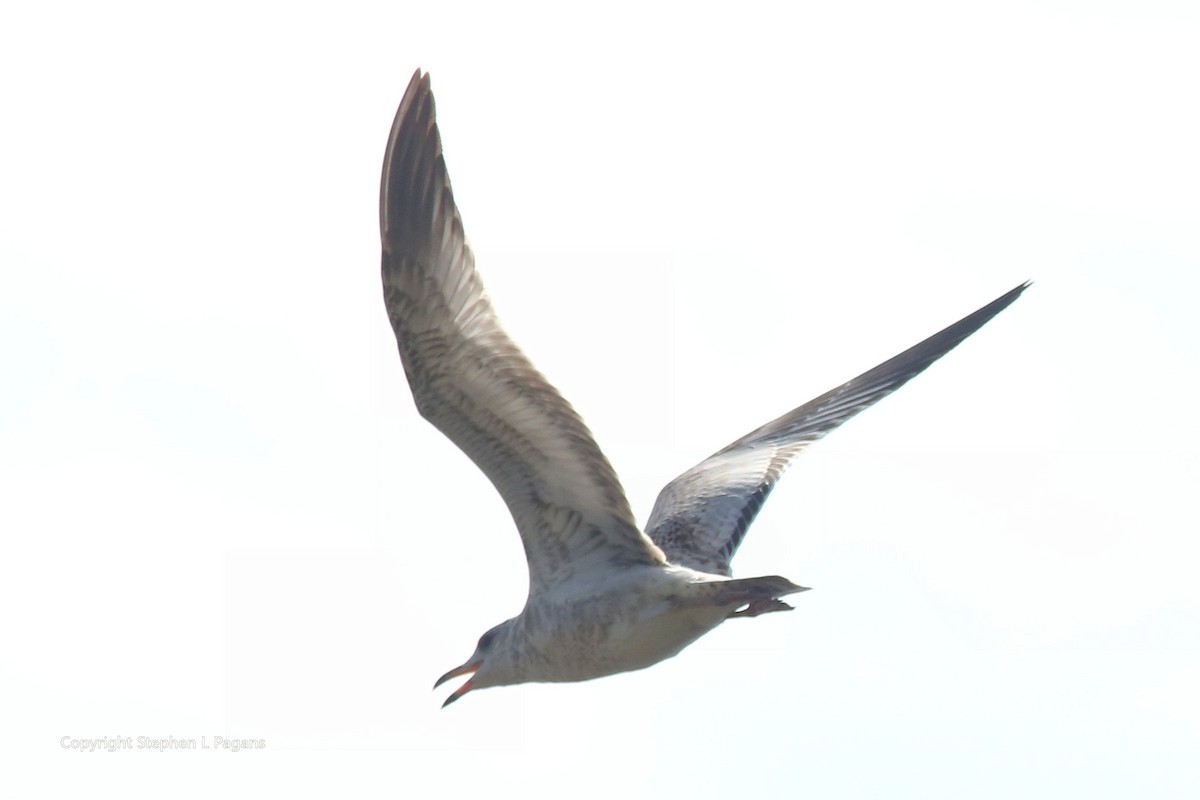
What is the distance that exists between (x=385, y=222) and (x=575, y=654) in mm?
3226

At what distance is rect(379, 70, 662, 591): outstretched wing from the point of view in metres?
12.6

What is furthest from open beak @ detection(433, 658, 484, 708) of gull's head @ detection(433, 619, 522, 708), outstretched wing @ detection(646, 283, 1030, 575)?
outstretched wing @ detection(646, 283, 1030, 575)

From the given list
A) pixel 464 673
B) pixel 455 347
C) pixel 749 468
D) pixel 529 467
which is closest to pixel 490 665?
pixel 464 673

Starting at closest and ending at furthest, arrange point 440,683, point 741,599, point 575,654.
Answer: point 741,599 < point 575,654 < point 440,683

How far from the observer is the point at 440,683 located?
14484 mm

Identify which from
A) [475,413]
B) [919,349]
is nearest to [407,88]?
[475,413]

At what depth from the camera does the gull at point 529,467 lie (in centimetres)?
1263

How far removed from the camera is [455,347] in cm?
1261

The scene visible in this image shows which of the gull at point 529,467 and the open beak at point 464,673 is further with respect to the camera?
the open beak at point 464,673

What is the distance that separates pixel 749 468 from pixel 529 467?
3.81 metres

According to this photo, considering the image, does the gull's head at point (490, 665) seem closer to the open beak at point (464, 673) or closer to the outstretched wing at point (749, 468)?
the open beak at point (464, 673)

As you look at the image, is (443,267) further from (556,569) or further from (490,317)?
(556,569)

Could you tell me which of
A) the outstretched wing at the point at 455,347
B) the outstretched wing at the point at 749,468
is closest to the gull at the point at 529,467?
the outstretched wing at the point at 455,347

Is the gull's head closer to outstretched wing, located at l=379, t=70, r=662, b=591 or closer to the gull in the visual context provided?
the gull
